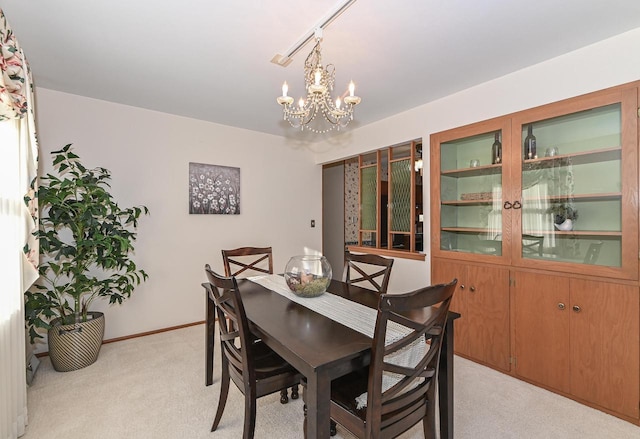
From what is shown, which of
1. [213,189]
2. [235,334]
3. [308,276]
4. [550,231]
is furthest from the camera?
[213,189]

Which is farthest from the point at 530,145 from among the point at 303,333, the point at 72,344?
the point at 72,344

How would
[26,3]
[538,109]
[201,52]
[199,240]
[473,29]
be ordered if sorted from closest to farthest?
[26,3] → [473,29] → [201,52] → [538,109] → [199,240]

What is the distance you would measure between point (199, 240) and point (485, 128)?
3.19 metres

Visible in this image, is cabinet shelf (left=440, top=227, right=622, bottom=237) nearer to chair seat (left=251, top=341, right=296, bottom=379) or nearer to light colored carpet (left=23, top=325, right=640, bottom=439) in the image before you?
light colored carpet (left=23, top=325, right=640, bottom=439)

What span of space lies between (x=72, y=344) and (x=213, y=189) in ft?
6.49

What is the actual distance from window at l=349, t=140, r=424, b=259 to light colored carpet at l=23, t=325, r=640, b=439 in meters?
1.35

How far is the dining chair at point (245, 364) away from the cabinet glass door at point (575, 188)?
6.69 feet

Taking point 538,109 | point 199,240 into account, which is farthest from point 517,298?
point 199,240

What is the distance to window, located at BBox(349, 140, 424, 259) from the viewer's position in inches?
129

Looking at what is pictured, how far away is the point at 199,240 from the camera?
11.9 ft

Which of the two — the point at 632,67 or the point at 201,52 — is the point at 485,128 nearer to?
the point at 632,67

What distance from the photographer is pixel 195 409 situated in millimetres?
2025

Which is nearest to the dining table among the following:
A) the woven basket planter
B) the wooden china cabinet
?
the wooden china cabinet

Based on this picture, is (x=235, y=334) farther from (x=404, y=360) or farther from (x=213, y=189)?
(x=213, y=189)
